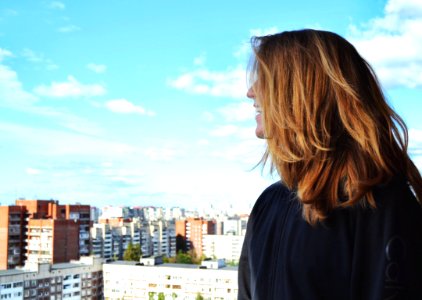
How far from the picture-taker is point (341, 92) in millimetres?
427

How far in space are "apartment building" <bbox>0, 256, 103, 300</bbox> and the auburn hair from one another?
10433 mm

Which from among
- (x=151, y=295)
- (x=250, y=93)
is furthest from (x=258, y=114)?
(x=151, y=295)

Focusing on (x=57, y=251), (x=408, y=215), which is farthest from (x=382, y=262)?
(x=57, y=251)

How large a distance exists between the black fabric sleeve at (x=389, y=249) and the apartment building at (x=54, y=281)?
1047cm

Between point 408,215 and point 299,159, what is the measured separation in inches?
3.6

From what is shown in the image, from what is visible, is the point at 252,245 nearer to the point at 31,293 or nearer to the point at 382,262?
the point at 382,262

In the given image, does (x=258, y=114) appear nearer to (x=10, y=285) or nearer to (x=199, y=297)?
(x=10, y=285)

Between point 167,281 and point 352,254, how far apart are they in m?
12.7

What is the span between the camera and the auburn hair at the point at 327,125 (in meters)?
0.42

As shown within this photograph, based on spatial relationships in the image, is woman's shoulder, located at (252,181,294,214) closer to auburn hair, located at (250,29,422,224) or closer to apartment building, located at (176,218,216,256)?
auburn hair, located at (250,29,422,224)

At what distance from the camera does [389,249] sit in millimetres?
384

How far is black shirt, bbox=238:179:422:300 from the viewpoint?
15.0 inches


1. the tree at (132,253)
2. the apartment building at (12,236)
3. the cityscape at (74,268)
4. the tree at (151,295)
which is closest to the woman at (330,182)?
the cityscape at (74,268)

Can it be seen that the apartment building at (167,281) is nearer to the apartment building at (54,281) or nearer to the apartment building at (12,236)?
the apartment building at (54,281)
